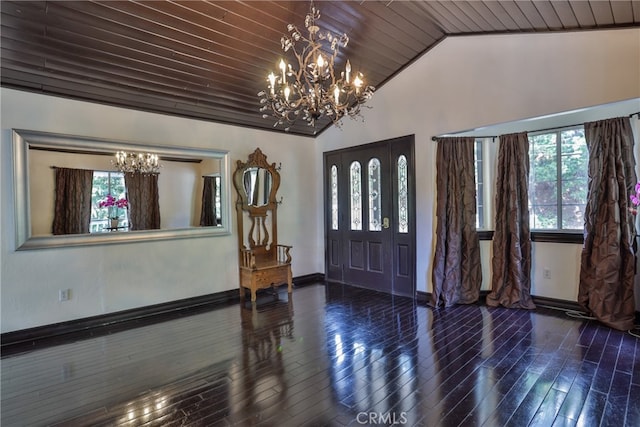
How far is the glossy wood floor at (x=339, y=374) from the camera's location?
2133 millimetres

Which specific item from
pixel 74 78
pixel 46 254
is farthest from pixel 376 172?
pixel 46 254

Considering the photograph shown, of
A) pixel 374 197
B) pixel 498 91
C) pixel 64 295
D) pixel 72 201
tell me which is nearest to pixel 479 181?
pixel 498 91

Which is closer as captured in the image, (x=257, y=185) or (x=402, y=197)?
(x=402, y=197)

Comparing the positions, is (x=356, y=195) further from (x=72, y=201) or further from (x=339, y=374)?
(x=72, y=201)

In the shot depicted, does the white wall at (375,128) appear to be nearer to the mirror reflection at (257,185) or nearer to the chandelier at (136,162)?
the chandelier at (136,162)

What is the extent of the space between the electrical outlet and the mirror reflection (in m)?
2.50

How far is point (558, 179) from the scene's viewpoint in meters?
4.23

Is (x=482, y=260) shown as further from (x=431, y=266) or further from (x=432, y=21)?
(x=432, y=21)

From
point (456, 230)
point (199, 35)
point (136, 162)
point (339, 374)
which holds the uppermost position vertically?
point (199, 35)

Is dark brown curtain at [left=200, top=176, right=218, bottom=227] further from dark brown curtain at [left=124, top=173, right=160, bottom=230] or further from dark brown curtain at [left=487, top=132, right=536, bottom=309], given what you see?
dark brown curtain at [left=487, top=132, right=536, bottom=309]

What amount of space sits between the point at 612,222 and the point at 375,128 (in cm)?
314

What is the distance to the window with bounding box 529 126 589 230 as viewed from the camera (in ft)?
13.3

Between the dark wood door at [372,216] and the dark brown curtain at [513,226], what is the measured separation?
111 cm

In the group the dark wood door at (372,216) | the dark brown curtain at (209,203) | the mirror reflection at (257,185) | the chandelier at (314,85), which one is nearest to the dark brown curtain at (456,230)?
the dark wood door at (372,216)
